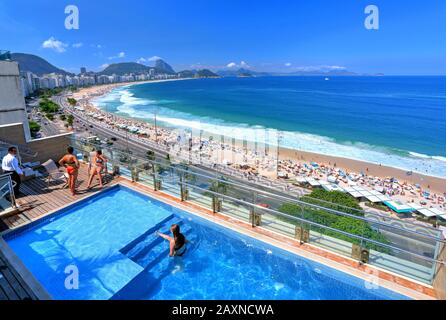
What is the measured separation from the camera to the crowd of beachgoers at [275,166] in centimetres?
2161

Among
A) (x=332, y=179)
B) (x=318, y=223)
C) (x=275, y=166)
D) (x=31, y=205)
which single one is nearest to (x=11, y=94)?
(x=31, y=205)

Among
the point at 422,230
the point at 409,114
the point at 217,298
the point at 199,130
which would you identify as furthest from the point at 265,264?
the point at 409,114

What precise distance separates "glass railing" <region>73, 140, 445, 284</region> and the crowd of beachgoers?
1924cm

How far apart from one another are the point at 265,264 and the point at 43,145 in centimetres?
842

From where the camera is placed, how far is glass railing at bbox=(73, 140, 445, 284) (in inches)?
146

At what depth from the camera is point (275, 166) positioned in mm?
27812

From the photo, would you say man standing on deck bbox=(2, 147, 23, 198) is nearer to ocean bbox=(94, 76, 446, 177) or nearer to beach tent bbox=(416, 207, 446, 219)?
beach tent bbox=(416, 207, 446, 219)

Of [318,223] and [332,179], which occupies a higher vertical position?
[318,223]

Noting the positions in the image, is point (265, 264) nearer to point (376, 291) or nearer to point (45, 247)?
point (376, 291)

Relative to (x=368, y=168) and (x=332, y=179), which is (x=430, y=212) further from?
(x=368, y=168)

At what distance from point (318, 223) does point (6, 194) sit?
277 inches

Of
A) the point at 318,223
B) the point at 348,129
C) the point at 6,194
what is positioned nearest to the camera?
the point at 318,223

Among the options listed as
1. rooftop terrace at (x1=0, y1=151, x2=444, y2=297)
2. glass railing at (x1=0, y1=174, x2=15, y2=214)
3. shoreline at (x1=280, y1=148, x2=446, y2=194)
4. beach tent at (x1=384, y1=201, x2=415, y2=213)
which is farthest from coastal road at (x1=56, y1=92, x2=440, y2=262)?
shoreline at (x1=280, y1=148, x2=446, y2=194)

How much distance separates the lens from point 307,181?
917 inches
